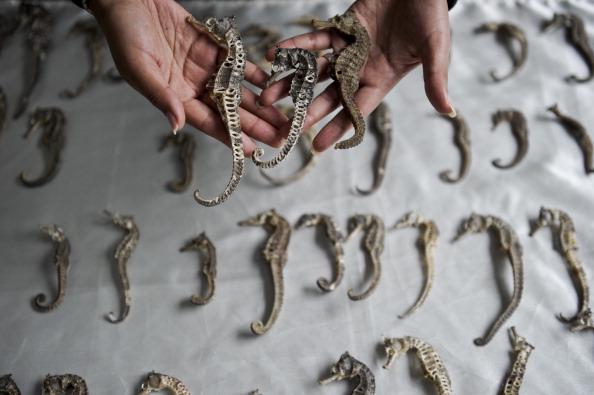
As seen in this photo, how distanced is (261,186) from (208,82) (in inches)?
25.6

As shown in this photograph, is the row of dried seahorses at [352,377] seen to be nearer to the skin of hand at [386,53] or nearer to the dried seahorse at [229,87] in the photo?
the dried seahorse at [229,87]

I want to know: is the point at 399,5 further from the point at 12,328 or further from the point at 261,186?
the point at 12,328

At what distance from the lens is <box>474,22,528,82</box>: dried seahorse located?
9.78 feet

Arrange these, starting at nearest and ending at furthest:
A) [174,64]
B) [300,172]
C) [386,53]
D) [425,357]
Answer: [425,357]
[174,64]
[386,53]
[300,172]

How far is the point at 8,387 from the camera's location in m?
2.07

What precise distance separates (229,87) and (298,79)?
288mm

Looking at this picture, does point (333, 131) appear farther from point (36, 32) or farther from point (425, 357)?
point (36, 32)

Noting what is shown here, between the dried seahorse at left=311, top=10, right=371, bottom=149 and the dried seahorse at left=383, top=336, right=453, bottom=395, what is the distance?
2.74ft

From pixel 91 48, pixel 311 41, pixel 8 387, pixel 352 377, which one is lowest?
pixel 8 387

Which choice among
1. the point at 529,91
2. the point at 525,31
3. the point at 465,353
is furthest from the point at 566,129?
the point at 465,353

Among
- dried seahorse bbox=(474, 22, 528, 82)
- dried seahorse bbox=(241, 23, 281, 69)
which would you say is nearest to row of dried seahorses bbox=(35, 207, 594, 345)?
dried seahorse bbox=(474, 22, 528, 82)

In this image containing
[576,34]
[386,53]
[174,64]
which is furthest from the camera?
[576,34]

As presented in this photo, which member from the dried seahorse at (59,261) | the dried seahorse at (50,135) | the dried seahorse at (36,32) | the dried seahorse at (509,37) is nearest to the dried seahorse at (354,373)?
the dried seahorse at (59,261)

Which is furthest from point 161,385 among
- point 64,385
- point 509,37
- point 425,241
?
point 509,37
